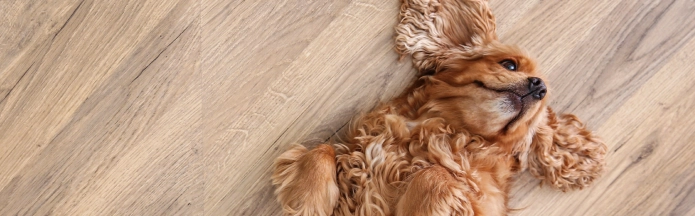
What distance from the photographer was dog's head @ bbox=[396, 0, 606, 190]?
1950 millimetres

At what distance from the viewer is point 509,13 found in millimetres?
2404

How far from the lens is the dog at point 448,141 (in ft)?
6.42

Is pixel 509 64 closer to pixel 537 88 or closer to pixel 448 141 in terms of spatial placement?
pixel 537 88

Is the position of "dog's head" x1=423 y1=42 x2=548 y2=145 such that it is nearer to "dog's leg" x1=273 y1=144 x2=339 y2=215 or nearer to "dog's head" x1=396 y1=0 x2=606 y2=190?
"dog's head" x1=396 y1=0 x2=606 y2=190

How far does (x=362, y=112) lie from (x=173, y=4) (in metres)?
0.92

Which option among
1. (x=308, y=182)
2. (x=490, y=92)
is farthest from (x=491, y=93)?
(x=308, y=182)

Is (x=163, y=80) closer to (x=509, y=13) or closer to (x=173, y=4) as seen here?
(x=173, y=4)

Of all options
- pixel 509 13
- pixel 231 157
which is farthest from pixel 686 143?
pixel 231 157

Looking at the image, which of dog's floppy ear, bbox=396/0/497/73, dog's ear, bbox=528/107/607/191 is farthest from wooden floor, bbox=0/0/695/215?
dog's ear, bbox=528/107/607/191

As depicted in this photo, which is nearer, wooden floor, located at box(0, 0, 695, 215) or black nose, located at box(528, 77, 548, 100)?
black nose, located at box(528, 77, 548, 100)

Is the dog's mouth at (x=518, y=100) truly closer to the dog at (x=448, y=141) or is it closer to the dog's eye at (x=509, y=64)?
the dog at (x=448, y=141)

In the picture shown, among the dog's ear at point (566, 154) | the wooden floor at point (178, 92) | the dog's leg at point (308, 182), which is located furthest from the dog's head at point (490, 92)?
the dog's leg at point (308, 182)

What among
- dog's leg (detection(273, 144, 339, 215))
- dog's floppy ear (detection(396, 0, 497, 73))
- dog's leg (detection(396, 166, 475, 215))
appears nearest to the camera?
dog's leg (detection(396, 166, 475, 215))

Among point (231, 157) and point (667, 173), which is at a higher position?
point (231, 157)
